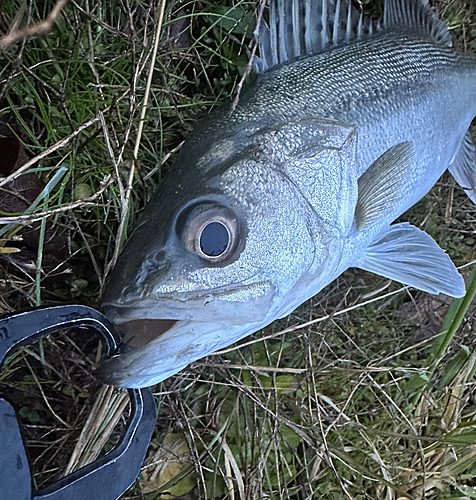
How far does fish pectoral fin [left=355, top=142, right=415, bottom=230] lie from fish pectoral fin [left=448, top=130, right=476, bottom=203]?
2.28 feet

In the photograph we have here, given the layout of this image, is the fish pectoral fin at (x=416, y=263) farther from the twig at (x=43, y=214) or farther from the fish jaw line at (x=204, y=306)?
the twig at (x=43, y=214)

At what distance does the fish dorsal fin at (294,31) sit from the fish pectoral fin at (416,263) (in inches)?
31.4

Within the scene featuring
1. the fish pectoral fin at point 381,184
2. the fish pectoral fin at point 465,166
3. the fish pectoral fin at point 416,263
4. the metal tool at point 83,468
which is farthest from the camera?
the fish pectoral fin at point 465,166

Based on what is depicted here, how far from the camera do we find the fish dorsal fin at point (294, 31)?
1.78 meters

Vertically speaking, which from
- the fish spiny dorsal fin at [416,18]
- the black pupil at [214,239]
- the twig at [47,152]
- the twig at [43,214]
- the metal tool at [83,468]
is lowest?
the metal tool at [83,468]

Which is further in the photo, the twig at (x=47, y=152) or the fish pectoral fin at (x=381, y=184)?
the fish pectoral fin at (x=381, y=184)

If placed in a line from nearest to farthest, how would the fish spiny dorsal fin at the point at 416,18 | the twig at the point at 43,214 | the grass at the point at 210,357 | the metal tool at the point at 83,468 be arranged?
1. the metal tool at the point at 83,468
2. the twig at the point at 43,214
3. the grass at the point at 210,357
4. the fish spiny dorsal fin at the point at 416,18

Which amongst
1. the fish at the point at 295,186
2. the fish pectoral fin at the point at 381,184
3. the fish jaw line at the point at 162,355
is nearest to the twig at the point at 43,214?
the fish at the point at 295,186

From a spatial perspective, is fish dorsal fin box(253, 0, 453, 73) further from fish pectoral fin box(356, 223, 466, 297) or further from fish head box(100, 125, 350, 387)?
fish pectoral fin box(356, 223, 466, 297)

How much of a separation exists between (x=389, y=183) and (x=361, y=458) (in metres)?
1.45

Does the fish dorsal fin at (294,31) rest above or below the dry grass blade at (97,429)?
above

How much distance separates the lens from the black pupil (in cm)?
131

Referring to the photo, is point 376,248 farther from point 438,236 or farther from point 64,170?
point 64,170

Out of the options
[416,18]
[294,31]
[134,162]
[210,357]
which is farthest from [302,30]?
[210,357]
